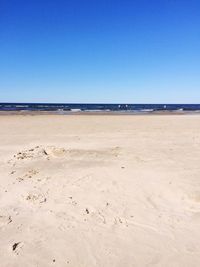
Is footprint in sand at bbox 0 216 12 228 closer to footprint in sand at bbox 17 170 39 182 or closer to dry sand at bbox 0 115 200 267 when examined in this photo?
dry sand at bbox 0 115 200 267

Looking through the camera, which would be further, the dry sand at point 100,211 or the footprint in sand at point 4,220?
the footprint in sand at point 4,220

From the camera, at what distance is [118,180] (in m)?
6.77

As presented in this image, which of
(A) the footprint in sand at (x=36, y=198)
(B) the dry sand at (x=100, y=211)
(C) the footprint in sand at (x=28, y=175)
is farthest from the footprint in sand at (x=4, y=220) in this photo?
(C) the footprint in sand at (x=28, y=175)

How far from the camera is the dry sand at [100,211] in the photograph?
404cm

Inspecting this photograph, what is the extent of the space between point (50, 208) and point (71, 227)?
29.2 inches

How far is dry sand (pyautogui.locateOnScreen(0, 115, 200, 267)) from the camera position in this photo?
4035 mm

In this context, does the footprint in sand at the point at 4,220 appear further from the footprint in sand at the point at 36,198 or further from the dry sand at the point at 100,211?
the footprint in sand at the point at 36,198

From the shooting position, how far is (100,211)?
17.3 ft

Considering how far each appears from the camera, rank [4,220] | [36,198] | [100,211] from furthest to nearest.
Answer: [36,198] < [100,211] < [4,220]

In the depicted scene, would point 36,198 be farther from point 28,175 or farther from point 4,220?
point 28,175

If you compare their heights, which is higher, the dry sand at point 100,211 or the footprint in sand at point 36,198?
the footprint in sand at point 36,198

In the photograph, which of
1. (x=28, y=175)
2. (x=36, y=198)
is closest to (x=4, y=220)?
(x=36, y=198)

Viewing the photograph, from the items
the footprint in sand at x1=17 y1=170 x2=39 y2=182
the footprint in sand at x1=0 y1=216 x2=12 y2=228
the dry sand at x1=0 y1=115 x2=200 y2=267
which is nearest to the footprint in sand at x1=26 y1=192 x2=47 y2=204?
the dry sand at x1=0 y1=115 x2=200 y2=267

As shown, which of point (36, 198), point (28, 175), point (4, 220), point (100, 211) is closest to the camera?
point (4, 220)
